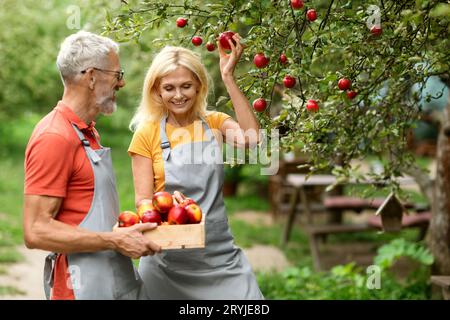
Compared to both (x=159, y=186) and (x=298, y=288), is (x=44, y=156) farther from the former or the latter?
(x=298, y=288)

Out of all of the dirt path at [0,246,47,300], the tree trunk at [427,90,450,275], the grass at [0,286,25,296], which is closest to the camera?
the tree trunk at [427,90,450,275]

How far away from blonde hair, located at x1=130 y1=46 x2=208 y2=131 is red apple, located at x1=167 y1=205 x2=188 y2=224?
648 millimetres

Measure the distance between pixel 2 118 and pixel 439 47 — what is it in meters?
14.3

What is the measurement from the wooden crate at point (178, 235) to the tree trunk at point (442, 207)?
3.53 m

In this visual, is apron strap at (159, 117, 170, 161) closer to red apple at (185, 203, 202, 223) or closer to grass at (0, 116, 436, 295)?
red apple at (185, 203, 202, 223)

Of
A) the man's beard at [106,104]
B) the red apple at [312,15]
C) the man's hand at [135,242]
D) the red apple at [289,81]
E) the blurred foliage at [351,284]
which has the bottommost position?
the blurred foliage at [351,284]

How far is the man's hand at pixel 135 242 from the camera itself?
263 cm

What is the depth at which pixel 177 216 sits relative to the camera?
271cm

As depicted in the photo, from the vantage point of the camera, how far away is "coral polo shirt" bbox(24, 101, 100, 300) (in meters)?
2.61

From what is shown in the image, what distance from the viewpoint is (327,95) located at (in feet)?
11.1

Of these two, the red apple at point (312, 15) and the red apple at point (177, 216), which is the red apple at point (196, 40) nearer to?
the red apple at point (312, 15)

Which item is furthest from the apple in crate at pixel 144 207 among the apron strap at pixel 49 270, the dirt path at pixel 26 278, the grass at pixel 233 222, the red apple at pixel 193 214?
the dirt path at pixel 26 278

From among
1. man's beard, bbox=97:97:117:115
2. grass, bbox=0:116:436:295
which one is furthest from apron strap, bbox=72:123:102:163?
grass, bbox=0:116:436:295

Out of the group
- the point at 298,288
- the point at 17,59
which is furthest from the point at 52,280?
the point at 17,59
